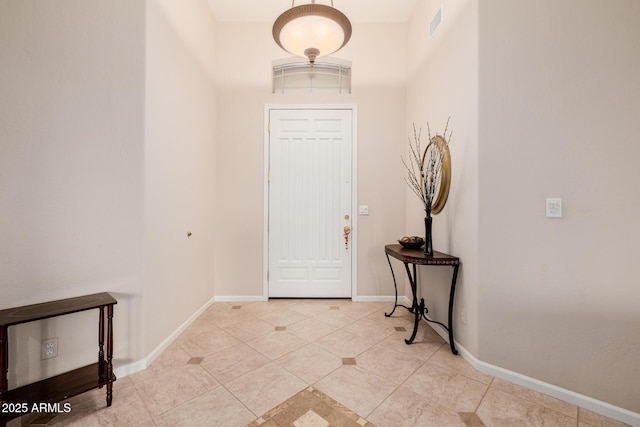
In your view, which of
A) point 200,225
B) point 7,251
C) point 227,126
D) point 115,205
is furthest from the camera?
point 227,126

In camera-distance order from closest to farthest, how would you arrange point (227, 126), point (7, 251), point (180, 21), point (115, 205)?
1. point (7, 251)
2. point (115, 205)
3. point (180, 21)
4. point (227, 126)

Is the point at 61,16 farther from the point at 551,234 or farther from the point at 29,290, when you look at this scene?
the point at 551,234

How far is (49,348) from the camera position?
5.61 feet

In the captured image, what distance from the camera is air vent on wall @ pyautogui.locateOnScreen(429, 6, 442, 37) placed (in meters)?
2.65

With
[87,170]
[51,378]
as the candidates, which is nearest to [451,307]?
[51,378]

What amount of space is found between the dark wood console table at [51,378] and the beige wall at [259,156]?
5.87ft

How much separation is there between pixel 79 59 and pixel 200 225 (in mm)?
1788

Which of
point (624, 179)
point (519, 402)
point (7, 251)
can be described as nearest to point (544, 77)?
point (624, 179)

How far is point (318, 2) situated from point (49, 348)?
13.6 feet

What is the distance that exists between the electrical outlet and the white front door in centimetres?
212

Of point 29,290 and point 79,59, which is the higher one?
point 79,59

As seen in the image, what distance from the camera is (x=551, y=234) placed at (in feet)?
5.94

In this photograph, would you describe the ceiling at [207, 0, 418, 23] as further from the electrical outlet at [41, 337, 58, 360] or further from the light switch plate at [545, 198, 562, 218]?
the electrical outlet at [41, 337, 58, 360]

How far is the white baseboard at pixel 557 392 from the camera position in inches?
61.6
